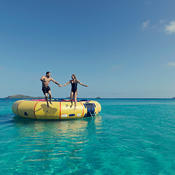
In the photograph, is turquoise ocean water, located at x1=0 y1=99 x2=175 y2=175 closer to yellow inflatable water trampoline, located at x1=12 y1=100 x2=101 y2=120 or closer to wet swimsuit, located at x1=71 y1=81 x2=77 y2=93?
yellow inflatable water trampoline, located at x1=12 y1=100 x2=101 y2=120

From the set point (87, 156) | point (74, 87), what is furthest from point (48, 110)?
point (87, 156)

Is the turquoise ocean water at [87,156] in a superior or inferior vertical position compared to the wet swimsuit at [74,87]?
inferior

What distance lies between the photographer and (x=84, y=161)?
12.0ft

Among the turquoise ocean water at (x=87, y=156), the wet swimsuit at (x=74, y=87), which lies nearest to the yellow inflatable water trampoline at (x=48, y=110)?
the wet swimsuit at (x=74, y=87)

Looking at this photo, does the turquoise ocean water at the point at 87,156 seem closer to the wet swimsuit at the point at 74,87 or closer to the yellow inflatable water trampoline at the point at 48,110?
the yellow inflatable water trampoline at the point at 48,110

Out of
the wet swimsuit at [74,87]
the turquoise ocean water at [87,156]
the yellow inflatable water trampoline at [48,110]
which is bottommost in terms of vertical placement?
the turquoise ocean water at [87,156]

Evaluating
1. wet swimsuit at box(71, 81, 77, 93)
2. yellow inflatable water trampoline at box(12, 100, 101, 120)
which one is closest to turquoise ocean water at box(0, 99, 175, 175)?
yellow inflatable water trampoline at box(12, 100, 101, 120)

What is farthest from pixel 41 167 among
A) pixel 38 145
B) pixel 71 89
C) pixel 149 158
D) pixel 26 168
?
pixel 71 89

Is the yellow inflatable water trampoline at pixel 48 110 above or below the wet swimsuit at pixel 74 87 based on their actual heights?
below

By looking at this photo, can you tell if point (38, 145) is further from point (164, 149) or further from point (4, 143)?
point (164, 149)

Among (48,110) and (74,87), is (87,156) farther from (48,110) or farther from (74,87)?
(48,110)

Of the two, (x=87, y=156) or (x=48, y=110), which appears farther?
(x=48, y=110)

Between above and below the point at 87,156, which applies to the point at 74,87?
above

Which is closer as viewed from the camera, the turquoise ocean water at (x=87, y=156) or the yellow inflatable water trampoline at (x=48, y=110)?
the turquoise ocean water at (x=87, y=156)
